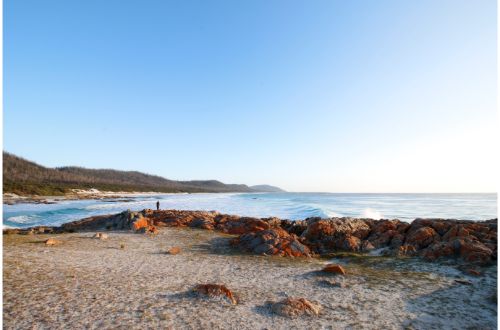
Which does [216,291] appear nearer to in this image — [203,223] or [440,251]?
[440,251]

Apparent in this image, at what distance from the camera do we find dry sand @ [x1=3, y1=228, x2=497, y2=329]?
7859 millimetres

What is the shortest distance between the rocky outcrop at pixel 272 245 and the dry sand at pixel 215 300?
1.02m

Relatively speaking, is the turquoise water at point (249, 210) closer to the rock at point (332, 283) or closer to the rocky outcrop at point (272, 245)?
the rocky outcrop at point (272, 245)

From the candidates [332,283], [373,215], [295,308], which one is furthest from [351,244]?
[373,215]

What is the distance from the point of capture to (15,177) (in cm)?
10581

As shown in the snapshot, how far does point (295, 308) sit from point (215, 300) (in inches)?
90.4

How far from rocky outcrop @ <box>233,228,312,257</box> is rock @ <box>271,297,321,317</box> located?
24.5 feet

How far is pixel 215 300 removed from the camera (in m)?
9.08

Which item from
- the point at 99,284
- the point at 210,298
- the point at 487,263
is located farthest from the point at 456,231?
the point at 99,284

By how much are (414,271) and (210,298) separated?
9.18 m

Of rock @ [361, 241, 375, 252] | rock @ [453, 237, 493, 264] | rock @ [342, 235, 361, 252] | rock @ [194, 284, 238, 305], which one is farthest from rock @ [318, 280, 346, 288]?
rock @ [361, 241, 375, 252]

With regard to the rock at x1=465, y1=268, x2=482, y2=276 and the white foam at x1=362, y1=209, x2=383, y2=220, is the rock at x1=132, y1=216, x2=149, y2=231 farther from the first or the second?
the white foam at x1=362, y1=209, x2=383, y2=220

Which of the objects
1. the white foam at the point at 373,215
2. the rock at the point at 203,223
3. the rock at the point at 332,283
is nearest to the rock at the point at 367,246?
the rock at the point at 332,283

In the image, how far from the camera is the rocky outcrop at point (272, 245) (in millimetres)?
16391
